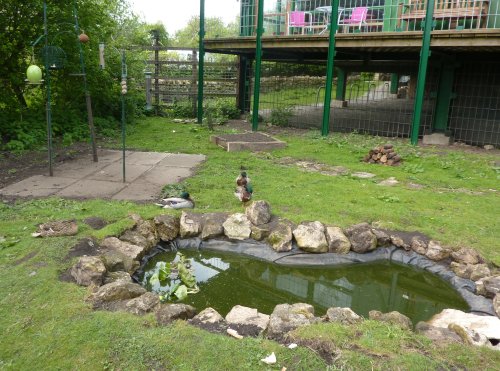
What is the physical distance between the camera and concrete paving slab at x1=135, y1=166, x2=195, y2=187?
25.1 ft

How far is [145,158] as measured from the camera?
31.0 ft

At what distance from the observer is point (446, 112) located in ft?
40.0

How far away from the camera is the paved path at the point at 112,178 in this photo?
688 cm

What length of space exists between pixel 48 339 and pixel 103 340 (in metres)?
0.40

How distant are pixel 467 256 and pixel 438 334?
1.93 m

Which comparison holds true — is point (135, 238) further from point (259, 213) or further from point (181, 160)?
point (181, 160)

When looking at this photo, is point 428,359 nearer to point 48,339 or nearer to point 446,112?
point 48,339

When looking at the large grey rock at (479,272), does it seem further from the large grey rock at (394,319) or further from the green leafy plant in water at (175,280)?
the green leafy plant in water at (175,280)

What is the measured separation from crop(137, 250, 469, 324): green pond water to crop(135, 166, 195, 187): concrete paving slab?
223cm

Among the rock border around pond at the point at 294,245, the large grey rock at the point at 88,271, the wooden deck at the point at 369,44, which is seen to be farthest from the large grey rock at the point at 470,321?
the wooden deck at the point at 369,44

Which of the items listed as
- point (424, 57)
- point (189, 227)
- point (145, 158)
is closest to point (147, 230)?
point (189, 227)

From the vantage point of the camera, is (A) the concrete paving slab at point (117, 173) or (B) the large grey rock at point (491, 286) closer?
(B) the large grey rock at point (491, 286)

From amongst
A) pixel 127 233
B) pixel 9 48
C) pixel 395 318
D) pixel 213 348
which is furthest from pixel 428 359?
pixel 9 48

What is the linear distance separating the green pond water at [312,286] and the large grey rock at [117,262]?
163 millimetres
